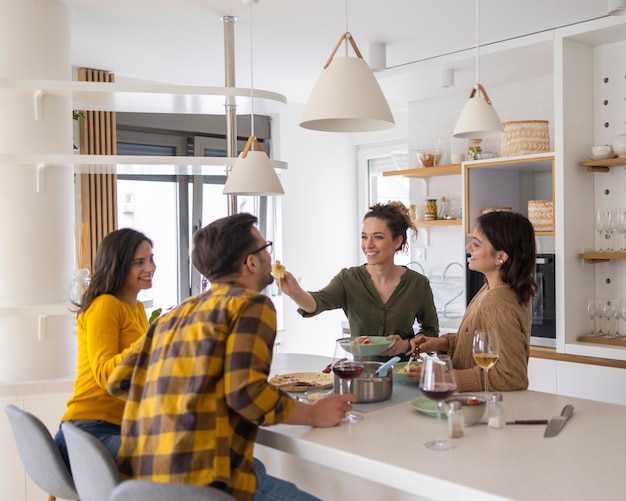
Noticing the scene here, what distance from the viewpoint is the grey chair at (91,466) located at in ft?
5.96

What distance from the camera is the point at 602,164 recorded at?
13.6 feet

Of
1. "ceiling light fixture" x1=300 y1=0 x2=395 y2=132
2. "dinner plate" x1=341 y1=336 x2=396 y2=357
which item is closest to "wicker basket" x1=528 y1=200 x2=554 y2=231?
"dinner plate" x1=341 y1=336 x2=396 y2=357

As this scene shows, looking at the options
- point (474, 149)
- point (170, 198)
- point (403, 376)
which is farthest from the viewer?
point (170, 198)

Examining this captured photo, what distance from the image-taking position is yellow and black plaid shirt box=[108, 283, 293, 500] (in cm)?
174

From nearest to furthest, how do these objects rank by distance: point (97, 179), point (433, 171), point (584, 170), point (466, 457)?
point (466, 457)
point (584, 170)
point (433, 171)
point (97, 179)

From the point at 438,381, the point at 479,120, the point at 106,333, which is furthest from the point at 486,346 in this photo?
the point at 106,333

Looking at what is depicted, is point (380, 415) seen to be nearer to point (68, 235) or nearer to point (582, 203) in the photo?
point (68, 235)

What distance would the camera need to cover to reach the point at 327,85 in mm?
2213

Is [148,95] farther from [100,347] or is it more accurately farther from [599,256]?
[599,256]

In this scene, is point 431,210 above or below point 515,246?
above

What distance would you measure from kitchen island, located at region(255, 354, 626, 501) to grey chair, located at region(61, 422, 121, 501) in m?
0.43

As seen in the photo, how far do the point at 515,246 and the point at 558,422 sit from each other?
0.76 m

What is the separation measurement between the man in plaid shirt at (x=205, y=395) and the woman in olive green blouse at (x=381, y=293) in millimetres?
1244

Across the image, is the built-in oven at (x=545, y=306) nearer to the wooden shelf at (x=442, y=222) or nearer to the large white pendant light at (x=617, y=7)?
the wooden shelf at (x=442, y=222)
